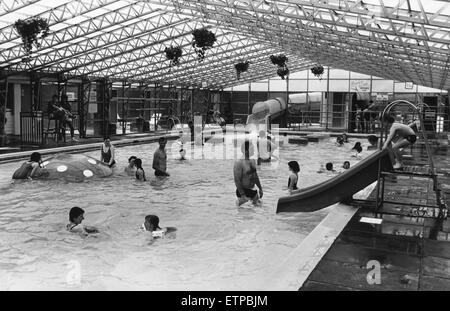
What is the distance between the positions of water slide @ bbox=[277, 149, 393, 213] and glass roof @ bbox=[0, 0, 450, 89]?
15.1ft

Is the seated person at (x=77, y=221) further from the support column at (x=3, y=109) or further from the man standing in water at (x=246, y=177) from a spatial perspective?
the support column at (x=3, y=109)

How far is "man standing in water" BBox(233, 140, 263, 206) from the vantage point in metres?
9.95

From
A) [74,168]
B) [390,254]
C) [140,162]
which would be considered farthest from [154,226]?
[74,168]

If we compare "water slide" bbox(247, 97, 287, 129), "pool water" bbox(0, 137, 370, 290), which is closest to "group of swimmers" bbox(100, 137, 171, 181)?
"pool water" bbox(0, 137, 370, 290)

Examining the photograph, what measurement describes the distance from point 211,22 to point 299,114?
60.9 feet

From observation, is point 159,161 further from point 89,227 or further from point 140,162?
point 89,227

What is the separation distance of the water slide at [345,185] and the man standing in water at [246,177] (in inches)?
47.9

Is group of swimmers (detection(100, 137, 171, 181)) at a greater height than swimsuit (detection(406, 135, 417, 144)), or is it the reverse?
swimsuit (detection(406, 135, 417, 144))

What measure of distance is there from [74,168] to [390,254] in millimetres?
10100

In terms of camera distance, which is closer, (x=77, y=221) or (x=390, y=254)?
(x=390, y=254)

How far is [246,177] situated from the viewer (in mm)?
10133

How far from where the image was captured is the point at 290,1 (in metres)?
14.0

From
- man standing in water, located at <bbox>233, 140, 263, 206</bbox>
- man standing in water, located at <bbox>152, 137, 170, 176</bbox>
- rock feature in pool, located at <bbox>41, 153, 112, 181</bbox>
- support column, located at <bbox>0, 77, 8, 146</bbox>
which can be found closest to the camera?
man standing in water, located at <bbox>233, 140, 263, 206</bbox>

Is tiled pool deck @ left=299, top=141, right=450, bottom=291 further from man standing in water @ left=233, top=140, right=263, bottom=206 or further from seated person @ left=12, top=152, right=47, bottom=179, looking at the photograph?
seated person @ left=12, top=152, right=47, bottom=179
